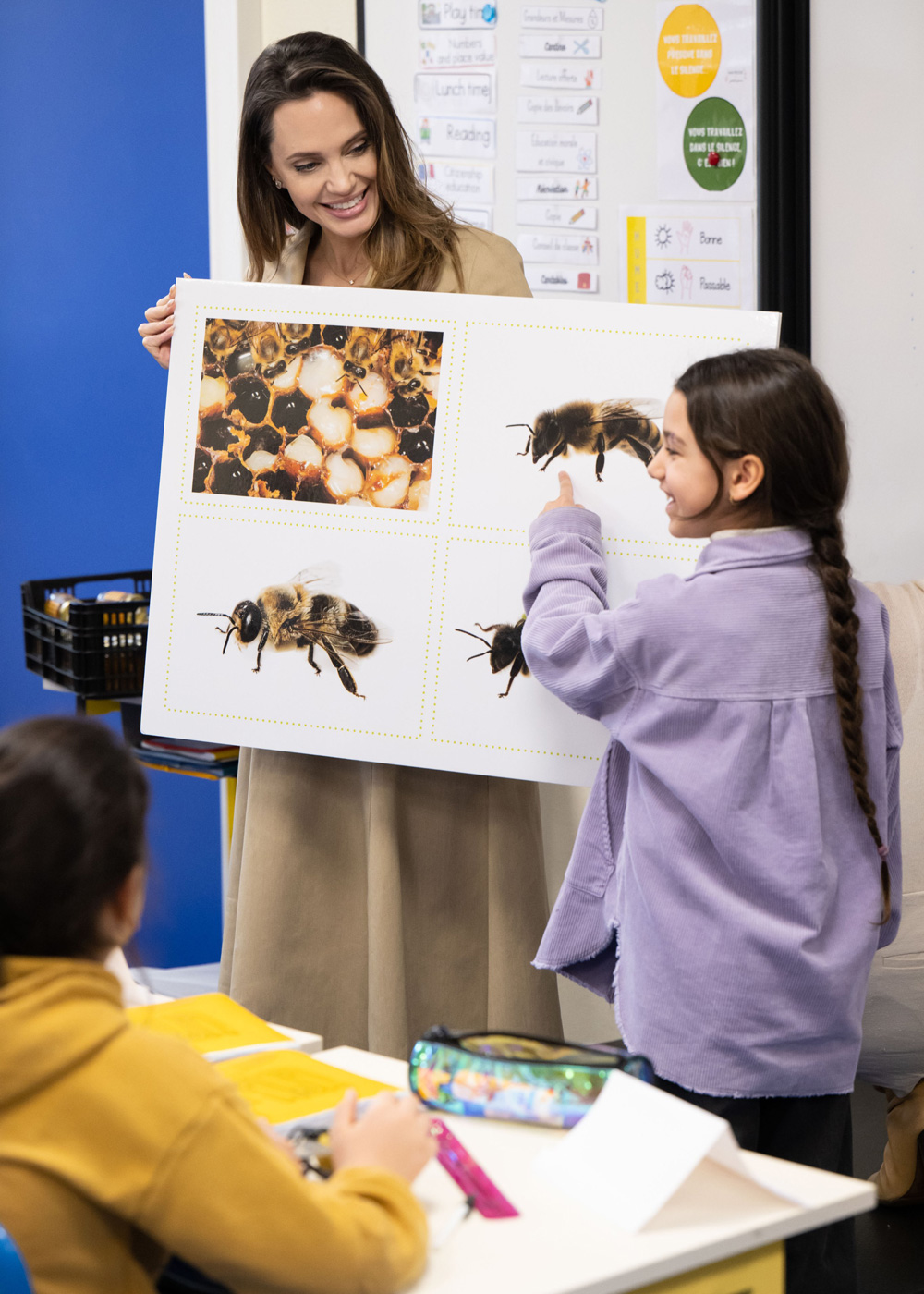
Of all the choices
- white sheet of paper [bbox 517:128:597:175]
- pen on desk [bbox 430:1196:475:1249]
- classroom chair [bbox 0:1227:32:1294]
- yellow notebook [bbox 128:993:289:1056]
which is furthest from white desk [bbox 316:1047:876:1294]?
white sheet of paper [bbox 517:128:597:175]

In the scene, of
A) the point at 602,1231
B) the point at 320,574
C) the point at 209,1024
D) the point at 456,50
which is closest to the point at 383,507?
the point at 320,574

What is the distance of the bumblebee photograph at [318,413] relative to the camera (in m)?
2.08

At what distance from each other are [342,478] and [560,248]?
1331mm

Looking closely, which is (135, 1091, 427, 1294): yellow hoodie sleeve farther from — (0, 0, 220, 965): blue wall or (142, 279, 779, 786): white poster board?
(0, 0, 220, 965): blue wall

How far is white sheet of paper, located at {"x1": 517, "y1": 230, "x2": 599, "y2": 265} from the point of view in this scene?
3178 mm

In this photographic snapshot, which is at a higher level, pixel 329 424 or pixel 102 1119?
pixel 329 424

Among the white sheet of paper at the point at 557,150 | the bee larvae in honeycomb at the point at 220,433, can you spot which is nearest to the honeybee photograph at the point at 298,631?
the bee larvae in honeycomb at the point at 220,433

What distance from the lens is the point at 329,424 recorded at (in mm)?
2125

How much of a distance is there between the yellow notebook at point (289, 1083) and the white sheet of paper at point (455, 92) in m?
2.40

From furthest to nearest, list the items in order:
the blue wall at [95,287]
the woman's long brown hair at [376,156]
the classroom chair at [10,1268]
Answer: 1. the blue wall at [95,287]
2. the woman's long brown hair at [376,156]
3. the classroom chair at [10,1268]

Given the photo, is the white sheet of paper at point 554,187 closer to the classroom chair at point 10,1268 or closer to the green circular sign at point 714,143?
the green circular sign at point 714,143

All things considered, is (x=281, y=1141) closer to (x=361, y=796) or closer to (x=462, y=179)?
(x=361, y=796)

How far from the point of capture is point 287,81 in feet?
6.84

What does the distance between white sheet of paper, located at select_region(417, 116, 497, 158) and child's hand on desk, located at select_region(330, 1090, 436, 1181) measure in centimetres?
254
